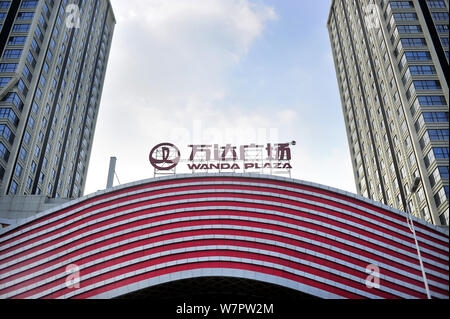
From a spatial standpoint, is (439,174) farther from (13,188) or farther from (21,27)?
(21,27)

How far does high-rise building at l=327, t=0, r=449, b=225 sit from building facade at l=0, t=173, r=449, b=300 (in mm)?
17024

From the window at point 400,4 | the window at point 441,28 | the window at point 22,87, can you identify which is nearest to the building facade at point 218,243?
the window at point 22,87

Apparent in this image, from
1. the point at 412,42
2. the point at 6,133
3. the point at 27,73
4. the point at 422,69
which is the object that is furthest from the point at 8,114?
the point at 412,42

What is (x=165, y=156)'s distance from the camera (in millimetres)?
44344

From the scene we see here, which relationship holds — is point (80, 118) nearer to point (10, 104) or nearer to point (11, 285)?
point (10, 104)

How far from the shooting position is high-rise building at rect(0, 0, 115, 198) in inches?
2680

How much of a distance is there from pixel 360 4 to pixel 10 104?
234 ft

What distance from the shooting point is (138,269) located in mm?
34656

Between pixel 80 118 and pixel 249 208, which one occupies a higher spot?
pixel 80 118

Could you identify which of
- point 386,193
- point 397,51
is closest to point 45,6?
point 397,51

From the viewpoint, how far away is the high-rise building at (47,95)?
223ft

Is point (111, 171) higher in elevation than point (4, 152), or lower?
lower

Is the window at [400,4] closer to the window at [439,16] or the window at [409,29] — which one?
the window at [439,16]

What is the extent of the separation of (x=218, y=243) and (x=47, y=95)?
56720mm
